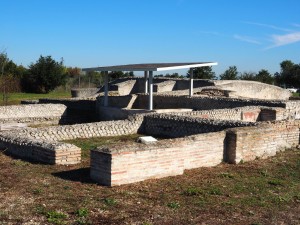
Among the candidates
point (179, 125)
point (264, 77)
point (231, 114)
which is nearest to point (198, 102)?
point (231, 114)

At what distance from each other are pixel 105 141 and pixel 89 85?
34.9 meters

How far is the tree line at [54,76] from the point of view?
40.3 meters

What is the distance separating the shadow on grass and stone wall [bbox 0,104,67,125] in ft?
31.9

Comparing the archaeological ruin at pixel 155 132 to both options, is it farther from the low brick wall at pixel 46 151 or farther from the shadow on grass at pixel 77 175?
the shadow on grass at pixel 77 175

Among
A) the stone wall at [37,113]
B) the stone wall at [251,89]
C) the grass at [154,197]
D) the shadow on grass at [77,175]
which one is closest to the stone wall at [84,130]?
the grass at [154,197]

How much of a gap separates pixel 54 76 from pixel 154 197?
34.8 m

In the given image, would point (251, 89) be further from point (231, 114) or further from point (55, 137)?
point (55, 137)

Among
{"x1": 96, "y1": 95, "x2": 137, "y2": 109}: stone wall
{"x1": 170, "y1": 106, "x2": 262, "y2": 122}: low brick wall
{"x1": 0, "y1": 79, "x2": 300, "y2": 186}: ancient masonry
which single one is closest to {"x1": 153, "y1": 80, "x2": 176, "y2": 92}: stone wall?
{"x1": 96, "y1": 95, "x2": 137, "y2": 109}: stone wall

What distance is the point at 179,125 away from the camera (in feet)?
45.2

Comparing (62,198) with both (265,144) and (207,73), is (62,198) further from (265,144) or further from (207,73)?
(207,73)

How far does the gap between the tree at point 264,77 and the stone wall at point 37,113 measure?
112 ft

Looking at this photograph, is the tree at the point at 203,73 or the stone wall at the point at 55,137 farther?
the tree at the point at 203,73

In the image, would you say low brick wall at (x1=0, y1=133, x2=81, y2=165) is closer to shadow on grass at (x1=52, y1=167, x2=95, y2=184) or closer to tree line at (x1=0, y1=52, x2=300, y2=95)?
shadow on grass at (x1=52, y1=167, x2=95, y2=184)

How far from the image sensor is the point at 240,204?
682 centimetres
